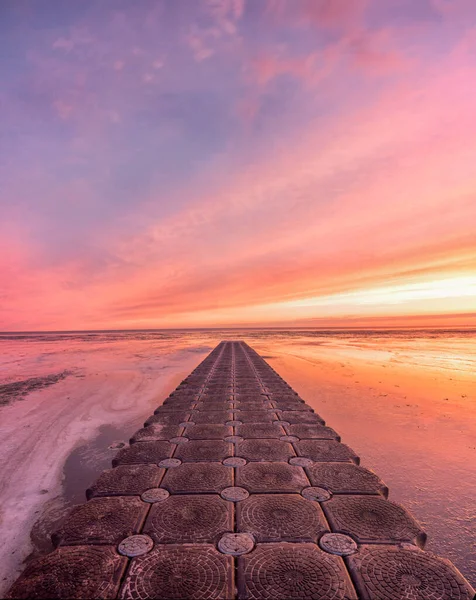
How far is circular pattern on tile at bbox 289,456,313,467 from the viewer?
4383 mm

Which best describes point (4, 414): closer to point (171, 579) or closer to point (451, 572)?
point (171, 579)

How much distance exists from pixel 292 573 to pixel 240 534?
2.00ft

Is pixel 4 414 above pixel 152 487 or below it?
below

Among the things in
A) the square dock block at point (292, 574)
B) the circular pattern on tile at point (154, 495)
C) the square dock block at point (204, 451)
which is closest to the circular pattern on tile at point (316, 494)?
the square dock block at point (292, 574)

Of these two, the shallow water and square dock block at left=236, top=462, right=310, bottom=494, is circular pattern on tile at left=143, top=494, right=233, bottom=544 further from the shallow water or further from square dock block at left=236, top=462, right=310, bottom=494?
the shallow water

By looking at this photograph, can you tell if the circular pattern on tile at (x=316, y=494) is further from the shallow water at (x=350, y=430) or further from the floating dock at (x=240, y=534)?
the shallow water at (x=350, y=430)

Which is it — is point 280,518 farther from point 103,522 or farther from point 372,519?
point 103,522

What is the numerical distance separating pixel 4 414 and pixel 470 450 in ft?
40.1

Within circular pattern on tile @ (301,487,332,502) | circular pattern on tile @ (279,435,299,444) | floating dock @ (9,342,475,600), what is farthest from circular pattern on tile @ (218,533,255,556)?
circular pattern on tile @ (279,435,299,444)

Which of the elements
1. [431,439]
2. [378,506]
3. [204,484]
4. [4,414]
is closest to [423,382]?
[431,439]

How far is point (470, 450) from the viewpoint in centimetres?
625

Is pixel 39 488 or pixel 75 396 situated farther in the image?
pixel 75 396

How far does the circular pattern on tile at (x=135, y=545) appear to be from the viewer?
2.67 m

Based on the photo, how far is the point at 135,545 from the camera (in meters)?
2.76
